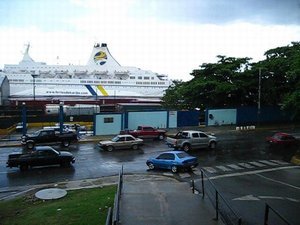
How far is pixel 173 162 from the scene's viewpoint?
21.8 meters

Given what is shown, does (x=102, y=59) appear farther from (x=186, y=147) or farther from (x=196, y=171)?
(x=196, y=171)

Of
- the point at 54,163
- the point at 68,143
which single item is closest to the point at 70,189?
the point at 54,163

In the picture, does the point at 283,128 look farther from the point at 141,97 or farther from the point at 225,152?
the point at 141,97

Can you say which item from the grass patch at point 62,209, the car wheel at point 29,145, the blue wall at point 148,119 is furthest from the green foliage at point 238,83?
the grass patch at point 62,209

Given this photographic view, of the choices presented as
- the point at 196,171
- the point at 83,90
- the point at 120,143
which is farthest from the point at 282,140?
the point at 83,90

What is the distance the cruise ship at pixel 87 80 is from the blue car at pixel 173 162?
71.3 meters

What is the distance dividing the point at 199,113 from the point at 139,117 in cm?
877

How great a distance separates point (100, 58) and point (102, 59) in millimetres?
655

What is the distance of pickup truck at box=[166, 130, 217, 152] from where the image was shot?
28.3 meters

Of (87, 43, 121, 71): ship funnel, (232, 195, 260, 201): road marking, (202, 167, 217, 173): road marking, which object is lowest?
(232, 195, 260, 201): road marking

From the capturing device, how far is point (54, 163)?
2323 centimetres

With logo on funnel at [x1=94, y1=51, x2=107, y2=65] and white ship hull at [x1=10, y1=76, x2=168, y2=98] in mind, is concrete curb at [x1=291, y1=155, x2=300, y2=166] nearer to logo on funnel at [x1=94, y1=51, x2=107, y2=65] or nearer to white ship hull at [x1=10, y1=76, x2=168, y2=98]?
white ship hull at [x1=10, y1=76, x2=168, y2=98]

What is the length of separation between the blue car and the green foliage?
2708 centimetres

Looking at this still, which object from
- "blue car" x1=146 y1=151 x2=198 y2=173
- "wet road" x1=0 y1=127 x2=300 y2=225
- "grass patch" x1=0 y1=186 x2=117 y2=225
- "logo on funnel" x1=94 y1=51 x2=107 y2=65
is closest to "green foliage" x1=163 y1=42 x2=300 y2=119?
"wet road" x1=0 y1=127 x2=300 y2=225
